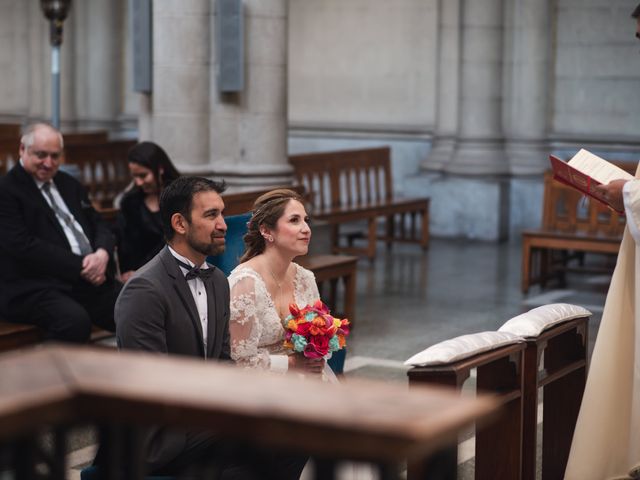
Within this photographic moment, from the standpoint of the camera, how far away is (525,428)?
183 inches

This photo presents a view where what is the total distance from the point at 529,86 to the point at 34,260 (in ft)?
30.2

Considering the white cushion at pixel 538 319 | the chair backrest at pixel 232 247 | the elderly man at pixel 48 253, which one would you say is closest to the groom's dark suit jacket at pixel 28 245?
the elderly man at pixel 48 253

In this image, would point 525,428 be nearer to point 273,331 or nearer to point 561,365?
point 561,365

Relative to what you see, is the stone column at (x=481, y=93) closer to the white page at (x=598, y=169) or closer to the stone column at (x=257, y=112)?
the stone column at (x=257, y=112)

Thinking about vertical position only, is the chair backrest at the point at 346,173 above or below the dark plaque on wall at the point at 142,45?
below

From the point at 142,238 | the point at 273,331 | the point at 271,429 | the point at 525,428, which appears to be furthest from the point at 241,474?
the point at 142,238

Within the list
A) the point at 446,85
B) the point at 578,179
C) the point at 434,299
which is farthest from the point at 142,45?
the point at 446,85

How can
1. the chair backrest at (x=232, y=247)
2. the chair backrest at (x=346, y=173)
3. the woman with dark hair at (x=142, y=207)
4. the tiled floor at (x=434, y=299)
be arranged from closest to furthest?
1. the chair backrest at (x=232, y=247)
2. the woman with dark hair at (x=142, y=207)
3. the tiled floor at (x=434, y=299)
4. the chair backrest at (x=346, y=173)

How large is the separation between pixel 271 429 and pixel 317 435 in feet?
0.24

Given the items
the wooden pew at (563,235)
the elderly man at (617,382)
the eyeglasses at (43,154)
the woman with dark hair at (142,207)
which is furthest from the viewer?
the wooden pew at (563,235)

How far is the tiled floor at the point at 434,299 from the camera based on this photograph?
803 cm

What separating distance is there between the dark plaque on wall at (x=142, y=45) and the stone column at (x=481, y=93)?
5638 mm

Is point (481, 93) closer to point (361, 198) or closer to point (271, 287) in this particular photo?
point (361, 198)

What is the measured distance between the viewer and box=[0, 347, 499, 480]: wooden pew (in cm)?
163
